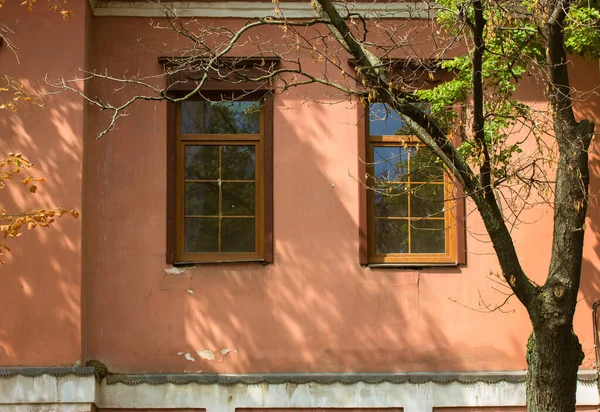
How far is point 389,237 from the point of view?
9.04 metres

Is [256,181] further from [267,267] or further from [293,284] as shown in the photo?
[293,284]

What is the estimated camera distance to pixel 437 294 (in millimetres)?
8820

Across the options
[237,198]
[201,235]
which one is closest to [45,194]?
[201,235]

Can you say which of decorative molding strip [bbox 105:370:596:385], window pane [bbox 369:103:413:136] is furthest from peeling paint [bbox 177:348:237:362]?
window pane [bbox 369:103:413:136]

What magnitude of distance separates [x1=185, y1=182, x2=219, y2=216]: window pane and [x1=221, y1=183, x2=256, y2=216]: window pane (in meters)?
0.09

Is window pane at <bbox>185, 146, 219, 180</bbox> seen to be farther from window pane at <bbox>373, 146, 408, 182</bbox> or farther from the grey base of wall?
the grey base of wall

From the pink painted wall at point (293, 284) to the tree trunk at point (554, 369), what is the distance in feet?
8.42

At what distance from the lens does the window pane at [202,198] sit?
29.6 ft

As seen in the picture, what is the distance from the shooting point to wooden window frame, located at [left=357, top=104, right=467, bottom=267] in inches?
348

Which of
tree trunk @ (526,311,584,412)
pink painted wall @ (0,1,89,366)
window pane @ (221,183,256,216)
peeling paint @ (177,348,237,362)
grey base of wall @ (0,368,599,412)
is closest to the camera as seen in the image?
tree trunk @ (526,311,584,412)

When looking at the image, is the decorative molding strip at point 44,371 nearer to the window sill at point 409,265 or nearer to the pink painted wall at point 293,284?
the pink painted wall at point 293,284

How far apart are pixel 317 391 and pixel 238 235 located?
1763 millimetres

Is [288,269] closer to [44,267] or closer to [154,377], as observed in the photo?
[154,377]

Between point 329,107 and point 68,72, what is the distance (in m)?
2.61
